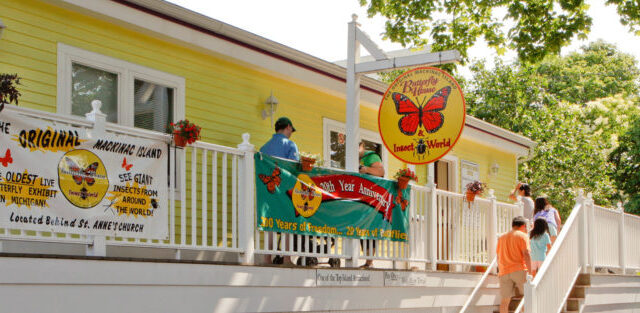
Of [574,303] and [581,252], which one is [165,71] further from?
[581,252]

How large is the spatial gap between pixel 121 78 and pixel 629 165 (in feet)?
96.2

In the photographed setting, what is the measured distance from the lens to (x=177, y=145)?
687 cm

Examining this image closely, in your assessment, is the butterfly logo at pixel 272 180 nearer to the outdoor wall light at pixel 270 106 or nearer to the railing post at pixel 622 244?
the outdoor wall light at pixel 270 106

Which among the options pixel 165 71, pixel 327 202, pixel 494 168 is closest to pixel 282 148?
pixel 327 202

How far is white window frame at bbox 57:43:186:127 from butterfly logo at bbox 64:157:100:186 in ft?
7.28

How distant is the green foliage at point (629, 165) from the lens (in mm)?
33094

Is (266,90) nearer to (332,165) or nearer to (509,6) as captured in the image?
(332,165)

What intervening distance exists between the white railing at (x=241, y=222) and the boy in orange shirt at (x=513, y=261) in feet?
1.76

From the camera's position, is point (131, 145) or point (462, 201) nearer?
point (131, 145)

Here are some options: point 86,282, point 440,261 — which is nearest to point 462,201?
point 440,261

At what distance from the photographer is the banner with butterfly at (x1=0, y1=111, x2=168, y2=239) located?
5.69 meters

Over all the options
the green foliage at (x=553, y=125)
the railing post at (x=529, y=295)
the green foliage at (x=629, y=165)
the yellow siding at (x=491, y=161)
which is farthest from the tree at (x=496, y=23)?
the green foliage at (x=629, y=165)

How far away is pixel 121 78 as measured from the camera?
8.88 m

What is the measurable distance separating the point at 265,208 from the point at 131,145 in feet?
5.49
